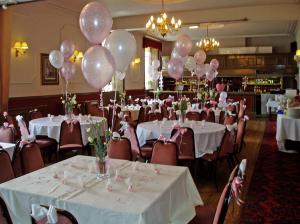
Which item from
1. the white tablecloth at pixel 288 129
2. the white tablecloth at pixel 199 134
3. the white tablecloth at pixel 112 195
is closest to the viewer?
the white tablecloth at pixel 112 195

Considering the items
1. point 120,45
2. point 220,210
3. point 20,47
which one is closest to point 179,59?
point 120,45

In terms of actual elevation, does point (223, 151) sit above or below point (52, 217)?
below

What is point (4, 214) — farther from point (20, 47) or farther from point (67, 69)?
point (20, 47)

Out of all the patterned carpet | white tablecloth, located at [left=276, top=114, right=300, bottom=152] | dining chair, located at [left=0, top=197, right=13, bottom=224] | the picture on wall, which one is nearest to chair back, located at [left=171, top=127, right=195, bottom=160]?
the patterned carpet

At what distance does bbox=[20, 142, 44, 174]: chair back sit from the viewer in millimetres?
3625

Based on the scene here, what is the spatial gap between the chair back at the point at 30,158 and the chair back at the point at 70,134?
84.7 inches

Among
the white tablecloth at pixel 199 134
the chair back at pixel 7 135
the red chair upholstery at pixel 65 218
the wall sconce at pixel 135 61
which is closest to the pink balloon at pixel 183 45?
the white tablecloth at pixel 199 134

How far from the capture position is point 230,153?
5.38 meters

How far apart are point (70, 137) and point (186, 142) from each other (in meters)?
2.23

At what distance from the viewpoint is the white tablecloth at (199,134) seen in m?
5.27

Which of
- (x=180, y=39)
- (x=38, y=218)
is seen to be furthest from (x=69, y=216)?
(x=180, y=39)

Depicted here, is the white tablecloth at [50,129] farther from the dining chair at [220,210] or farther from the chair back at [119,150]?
the dining chair at [220,210]

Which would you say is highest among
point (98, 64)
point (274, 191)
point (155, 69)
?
point (155, 69)

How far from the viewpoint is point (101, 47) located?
3.15 m
